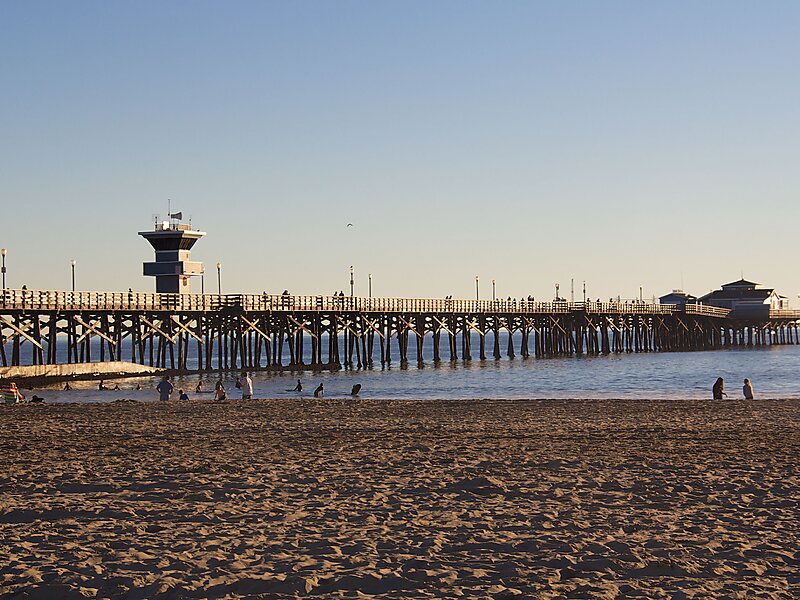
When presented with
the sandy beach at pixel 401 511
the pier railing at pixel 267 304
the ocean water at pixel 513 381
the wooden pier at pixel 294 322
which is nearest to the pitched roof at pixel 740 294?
the wooden pier at pixel 294 322

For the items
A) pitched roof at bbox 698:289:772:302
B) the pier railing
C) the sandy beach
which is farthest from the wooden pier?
the sandy beach

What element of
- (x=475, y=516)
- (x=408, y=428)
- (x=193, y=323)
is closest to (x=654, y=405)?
(x=408, y=428)

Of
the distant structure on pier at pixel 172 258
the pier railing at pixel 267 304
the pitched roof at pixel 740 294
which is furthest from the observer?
the pitched roof at pixel 740 294

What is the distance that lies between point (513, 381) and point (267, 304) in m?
13.8

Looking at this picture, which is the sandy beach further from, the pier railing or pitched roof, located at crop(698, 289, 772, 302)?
pitched roof, located at crop(698, 289, 772, 302)

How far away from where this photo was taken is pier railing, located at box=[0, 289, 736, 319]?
44219 millimetres

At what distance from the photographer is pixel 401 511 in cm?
1050

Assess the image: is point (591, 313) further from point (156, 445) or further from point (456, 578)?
point (456, 578)

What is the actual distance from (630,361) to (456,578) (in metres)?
59.7

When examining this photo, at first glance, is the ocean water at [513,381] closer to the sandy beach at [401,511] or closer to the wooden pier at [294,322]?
the wooden pier at [294,322]

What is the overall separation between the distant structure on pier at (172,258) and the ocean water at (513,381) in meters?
8.78

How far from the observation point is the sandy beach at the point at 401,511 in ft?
26.2

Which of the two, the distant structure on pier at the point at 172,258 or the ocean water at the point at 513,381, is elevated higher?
the distant structure on pier at the point at 172,258

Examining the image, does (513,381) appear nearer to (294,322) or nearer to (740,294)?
(294,322)
